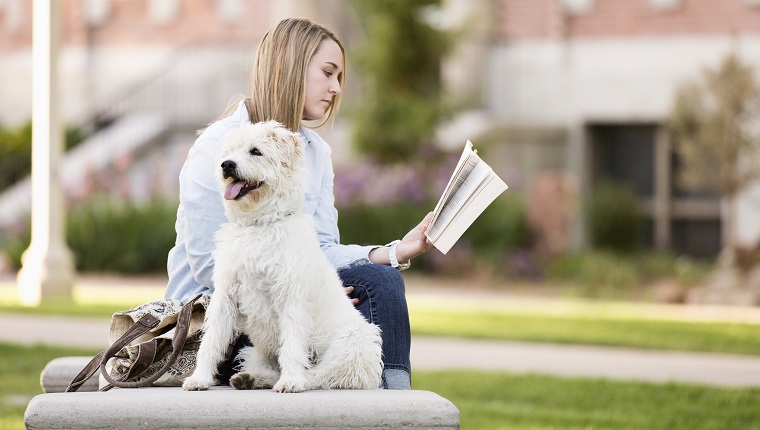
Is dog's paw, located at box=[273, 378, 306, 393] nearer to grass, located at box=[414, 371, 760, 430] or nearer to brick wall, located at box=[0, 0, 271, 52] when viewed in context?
grass, located at box=[414, 371, 760, 430]

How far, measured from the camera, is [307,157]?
15.0 ft

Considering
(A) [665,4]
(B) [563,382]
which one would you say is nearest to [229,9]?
(A) [665,4]

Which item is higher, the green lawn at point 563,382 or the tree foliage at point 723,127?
the tree foliage at point 723,127

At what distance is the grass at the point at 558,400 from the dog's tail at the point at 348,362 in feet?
9.05

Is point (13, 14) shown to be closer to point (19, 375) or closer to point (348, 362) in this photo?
point (19, 375)

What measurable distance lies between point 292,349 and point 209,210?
26.4 inches

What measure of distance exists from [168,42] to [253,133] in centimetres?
2112

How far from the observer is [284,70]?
14.2 feet

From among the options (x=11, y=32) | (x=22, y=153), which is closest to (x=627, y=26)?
(x=22, y=153)

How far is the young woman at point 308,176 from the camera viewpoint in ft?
14.1

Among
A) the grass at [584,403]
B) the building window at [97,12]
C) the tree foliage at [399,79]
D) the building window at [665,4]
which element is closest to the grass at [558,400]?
the grass at [584,403]

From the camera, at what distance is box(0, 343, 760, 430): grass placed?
6.86 m

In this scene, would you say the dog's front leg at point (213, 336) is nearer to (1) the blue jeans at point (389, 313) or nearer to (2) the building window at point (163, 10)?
(1) the blue jeans at point (389, 313)

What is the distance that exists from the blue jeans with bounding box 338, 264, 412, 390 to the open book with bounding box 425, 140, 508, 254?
236 mm
